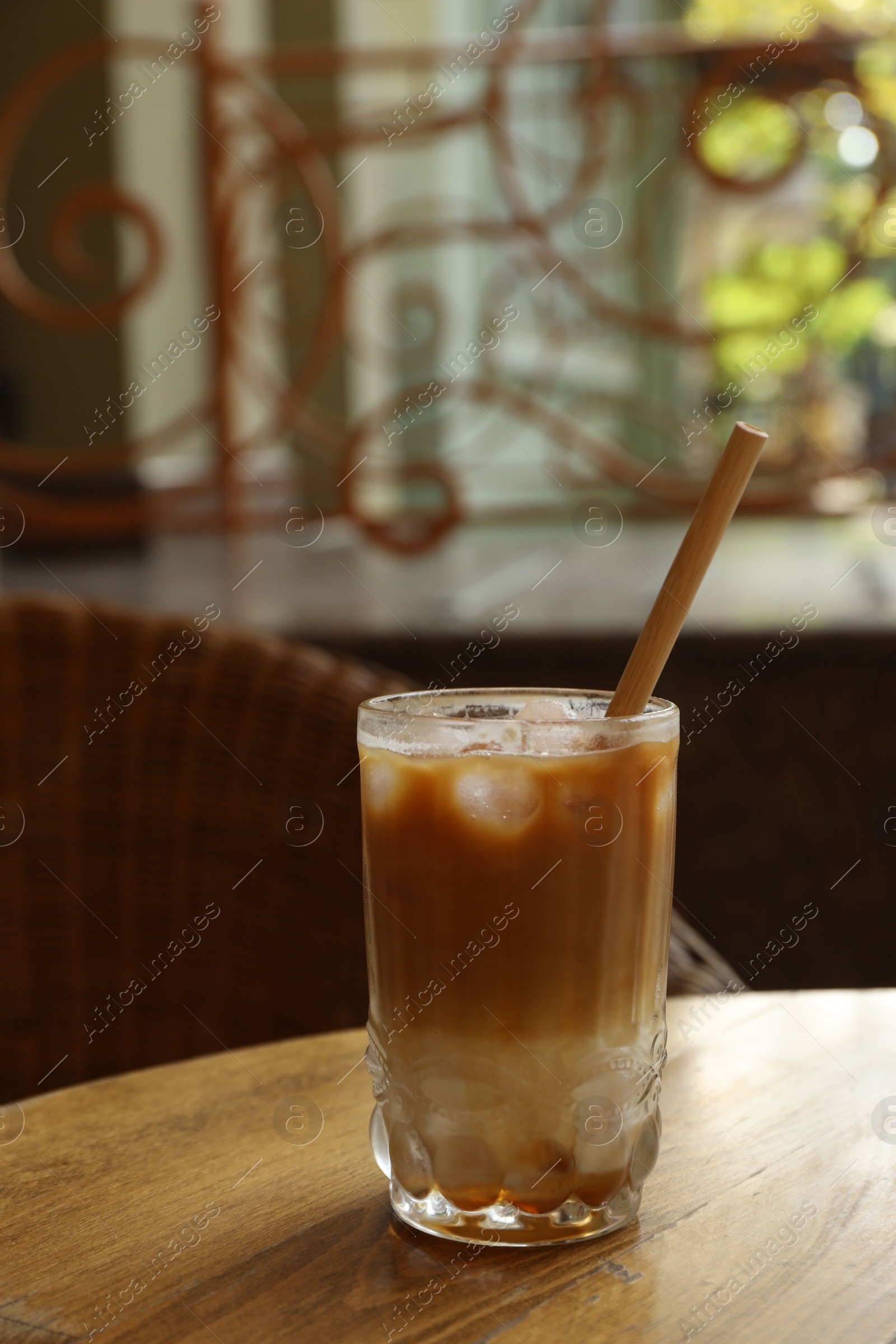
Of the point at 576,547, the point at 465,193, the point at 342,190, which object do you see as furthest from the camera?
the point at 465,193

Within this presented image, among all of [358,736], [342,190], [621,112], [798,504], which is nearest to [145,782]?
[358,736]

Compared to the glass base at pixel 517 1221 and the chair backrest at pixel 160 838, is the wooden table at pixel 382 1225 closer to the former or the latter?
the glass base at pixel 517 1221

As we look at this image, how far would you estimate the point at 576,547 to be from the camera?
9.25 ft

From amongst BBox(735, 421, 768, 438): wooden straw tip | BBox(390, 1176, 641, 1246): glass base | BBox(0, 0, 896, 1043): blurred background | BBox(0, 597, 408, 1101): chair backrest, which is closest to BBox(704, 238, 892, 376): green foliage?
BBox(0, 0, 896, 1043): blurred background

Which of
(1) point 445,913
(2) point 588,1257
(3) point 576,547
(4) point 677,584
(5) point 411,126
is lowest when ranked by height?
(3) point 576,547

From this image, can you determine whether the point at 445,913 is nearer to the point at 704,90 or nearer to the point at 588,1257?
the point at 588,1257

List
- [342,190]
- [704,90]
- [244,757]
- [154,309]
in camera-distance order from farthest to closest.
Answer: [342,190] → [154,309] → [704,90] → [244,757]

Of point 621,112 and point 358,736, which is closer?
point 358,736

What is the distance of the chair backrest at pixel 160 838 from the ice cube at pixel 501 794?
528 mm

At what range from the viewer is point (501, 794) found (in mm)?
596

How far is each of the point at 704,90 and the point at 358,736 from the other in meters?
1.57

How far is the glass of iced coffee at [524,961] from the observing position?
0.59 meters

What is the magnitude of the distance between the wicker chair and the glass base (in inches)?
20.3

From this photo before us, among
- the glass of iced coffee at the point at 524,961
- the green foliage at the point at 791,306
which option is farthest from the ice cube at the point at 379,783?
the green foliage at the point at 791,306
